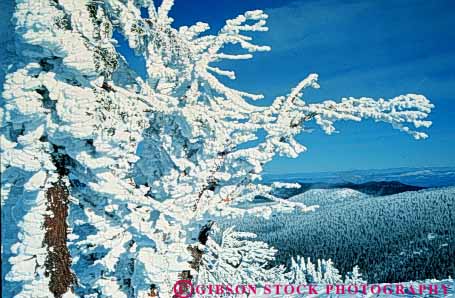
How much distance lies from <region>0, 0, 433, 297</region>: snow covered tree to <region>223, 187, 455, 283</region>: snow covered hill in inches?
2834

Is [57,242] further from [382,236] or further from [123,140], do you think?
[382,236]

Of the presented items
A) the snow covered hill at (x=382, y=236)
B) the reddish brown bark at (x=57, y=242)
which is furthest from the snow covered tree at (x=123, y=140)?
the snow covered hill at (x=382, y=236)

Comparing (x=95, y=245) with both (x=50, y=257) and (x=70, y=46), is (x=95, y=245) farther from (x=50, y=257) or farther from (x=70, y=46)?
(x=70, y=46)

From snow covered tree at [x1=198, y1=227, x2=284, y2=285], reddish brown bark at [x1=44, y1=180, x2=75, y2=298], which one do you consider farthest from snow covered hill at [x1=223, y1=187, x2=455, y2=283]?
reddish brown bark at [x1=44, y1=180, x2=75, y2=298]

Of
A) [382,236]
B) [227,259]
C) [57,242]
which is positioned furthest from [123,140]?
[382,236]

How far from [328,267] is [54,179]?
33.6 m

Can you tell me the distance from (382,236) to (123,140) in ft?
477

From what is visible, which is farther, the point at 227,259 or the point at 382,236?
the point at 382,236

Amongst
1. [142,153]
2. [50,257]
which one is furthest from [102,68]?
[50,257]

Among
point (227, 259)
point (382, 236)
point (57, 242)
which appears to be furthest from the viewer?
point (382, 236)

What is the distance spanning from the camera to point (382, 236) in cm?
13688

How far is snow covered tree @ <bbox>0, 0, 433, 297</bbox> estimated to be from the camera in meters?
2.95

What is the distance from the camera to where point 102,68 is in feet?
10.2

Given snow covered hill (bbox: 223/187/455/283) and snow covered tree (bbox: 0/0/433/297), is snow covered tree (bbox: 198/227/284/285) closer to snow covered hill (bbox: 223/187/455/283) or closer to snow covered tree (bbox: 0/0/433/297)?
snow covered tree (bbox: 0/0/433/297)
